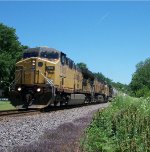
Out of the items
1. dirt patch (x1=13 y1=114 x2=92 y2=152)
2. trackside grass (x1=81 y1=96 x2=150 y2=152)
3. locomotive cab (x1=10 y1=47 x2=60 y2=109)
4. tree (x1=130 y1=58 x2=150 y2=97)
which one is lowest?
dirt patch (x1=13 y1=114 x2=92 y2=152)

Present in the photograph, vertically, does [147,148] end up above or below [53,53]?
below

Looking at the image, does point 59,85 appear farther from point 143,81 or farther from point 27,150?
point 143,81

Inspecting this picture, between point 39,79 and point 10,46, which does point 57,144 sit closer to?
point 39,79

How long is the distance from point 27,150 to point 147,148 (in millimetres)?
2359

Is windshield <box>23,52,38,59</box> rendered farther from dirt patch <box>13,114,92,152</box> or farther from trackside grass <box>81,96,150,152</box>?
trackside grass <box>81,96,150,152</box>

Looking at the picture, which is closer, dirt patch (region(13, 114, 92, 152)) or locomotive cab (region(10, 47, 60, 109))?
dirt patch (region(13, 114, 92, 152))

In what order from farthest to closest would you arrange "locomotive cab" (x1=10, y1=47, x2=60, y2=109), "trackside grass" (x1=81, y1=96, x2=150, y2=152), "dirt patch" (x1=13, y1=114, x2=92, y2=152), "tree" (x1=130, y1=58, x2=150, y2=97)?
"tree" (x1=130, y1=58, x2=150, y2=97), "locomotive cab" (x1=10, y1=47, x2=60, y2=109), "dirt patch" (x1=13, y1=114, x2=92, y2=152), "trackside grass" (x1=81, y1=96, x2=150, y2=152)

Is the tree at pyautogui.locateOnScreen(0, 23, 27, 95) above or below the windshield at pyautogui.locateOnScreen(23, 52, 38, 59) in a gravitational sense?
above

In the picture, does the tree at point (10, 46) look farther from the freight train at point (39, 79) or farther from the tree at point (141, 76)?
the freight train at point (39, 79)

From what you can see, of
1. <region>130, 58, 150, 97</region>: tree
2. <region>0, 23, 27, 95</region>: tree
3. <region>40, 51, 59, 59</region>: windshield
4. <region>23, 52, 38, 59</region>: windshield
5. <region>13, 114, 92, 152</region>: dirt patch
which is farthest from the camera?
<region>130, 58, 150, 97</region>: tree

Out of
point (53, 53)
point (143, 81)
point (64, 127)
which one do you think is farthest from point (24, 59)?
point (143, 81)

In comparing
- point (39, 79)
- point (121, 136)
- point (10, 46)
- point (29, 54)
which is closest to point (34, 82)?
point (39, 79)

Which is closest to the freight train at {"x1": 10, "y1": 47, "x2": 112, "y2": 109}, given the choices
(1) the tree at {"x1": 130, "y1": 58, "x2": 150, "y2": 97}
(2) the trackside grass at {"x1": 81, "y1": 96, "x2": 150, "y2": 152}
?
(2) the trackside grass at {"x1": 81, "y1": 96, "x2": 150, "y2": 152}

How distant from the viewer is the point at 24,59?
26.5 meters
